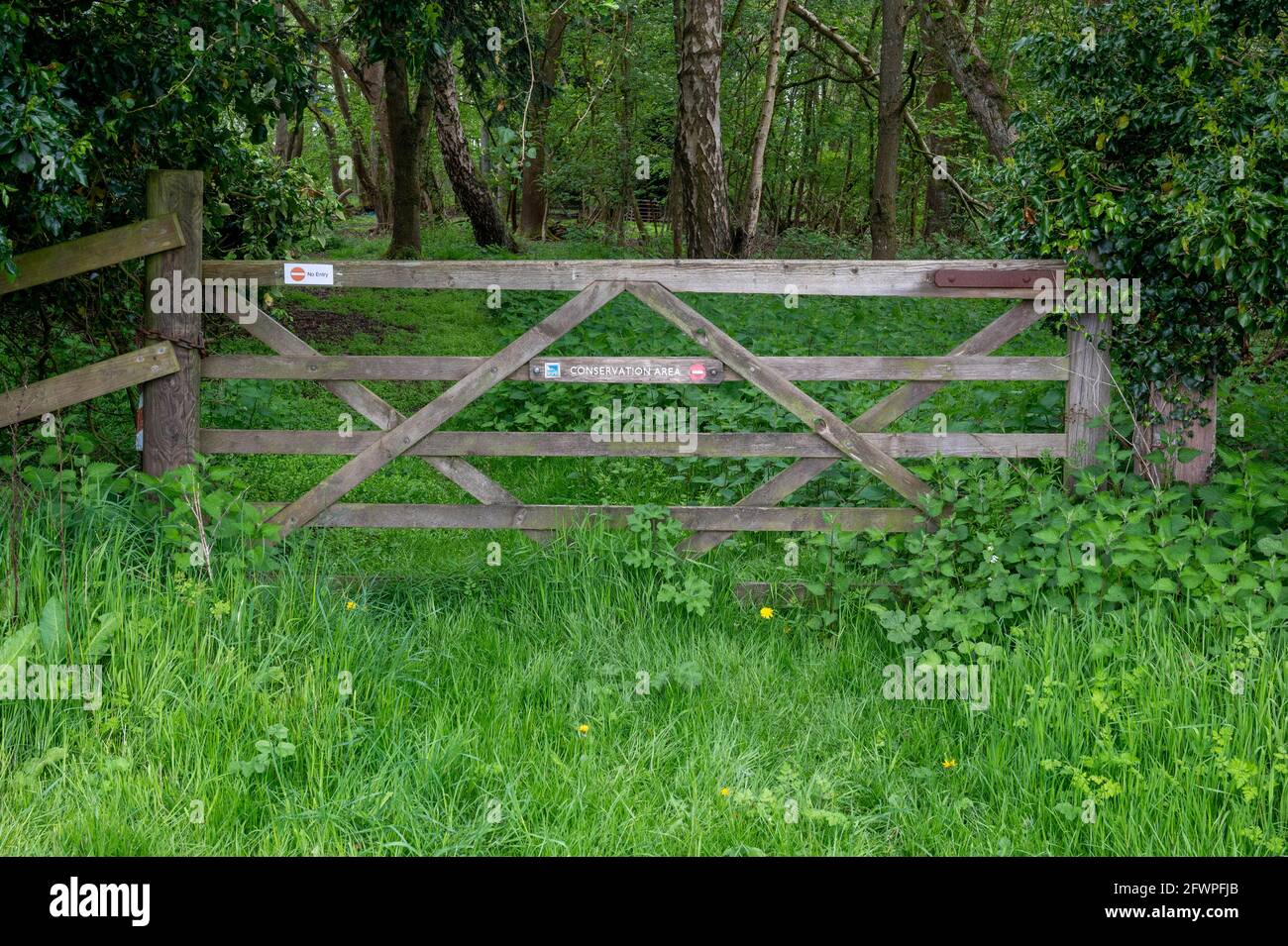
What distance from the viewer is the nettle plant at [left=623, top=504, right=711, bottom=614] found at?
5.59 metres

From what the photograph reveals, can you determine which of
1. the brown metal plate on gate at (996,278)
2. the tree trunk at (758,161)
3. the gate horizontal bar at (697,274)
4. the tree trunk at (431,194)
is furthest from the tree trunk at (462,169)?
the brown metal plate on gate at (996,278)

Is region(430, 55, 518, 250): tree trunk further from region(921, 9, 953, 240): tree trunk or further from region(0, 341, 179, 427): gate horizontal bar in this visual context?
region(0, 341, 179, 427): gate horizontal bar

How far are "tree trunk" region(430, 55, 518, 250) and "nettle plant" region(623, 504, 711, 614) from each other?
11.2 m

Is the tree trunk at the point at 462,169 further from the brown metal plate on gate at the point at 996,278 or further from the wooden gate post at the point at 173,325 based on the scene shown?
the brown metal plate on gate at the point at 996,278

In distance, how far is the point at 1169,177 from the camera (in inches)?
231

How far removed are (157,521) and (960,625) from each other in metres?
4.06

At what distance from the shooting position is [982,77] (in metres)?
12.4

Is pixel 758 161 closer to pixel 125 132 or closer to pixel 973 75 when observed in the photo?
pixel 973 75

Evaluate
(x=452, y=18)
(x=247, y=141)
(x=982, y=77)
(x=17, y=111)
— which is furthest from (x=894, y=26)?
(x=17, y=111)

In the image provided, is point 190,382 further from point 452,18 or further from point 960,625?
point 452,18

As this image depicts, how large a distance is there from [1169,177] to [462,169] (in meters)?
13.7

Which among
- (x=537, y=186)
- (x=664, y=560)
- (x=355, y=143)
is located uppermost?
(x=355, y=143)

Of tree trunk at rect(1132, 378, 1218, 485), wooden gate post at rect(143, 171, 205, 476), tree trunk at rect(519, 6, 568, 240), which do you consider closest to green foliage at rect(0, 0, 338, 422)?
Result: wooden gate post at rect(143, 171, 205, 476)

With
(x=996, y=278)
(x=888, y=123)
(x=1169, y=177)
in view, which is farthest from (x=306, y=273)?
(x=888, y=123)
